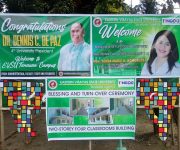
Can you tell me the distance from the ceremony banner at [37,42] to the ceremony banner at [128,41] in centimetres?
23

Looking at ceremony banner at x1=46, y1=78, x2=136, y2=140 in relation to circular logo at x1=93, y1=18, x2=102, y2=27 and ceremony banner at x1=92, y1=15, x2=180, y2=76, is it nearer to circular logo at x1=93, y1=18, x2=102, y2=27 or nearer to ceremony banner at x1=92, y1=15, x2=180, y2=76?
ceremony banner at x1=92, y1=15, x2=180, y2=76

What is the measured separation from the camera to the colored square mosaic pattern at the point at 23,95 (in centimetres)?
615

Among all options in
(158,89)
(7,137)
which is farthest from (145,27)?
(7,137)

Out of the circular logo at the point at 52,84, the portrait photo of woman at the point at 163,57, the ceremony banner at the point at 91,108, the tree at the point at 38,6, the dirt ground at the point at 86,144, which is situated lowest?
the dirt ground at the point at 86,144

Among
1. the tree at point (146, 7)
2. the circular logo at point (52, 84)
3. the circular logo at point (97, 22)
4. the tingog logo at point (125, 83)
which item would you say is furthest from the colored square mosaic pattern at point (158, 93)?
the tree at point (146, 7)

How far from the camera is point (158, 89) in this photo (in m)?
6.16

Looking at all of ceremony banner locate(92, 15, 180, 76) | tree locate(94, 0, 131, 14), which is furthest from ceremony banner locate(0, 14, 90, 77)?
tree locate(94, 0, 131, 14)

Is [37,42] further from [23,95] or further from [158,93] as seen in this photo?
[158,93]

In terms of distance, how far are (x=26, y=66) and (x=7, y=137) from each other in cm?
223

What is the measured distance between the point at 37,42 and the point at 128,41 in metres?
1.50

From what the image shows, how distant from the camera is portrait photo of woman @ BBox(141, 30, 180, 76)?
606 cm

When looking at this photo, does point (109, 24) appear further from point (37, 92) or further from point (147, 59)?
point (37, 92)

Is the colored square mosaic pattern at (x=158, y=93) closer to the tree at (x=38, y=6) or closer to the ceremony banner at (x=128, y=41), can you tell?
the ceremony banner at (x=128, y=41)

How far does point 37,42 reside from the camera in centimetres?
600
